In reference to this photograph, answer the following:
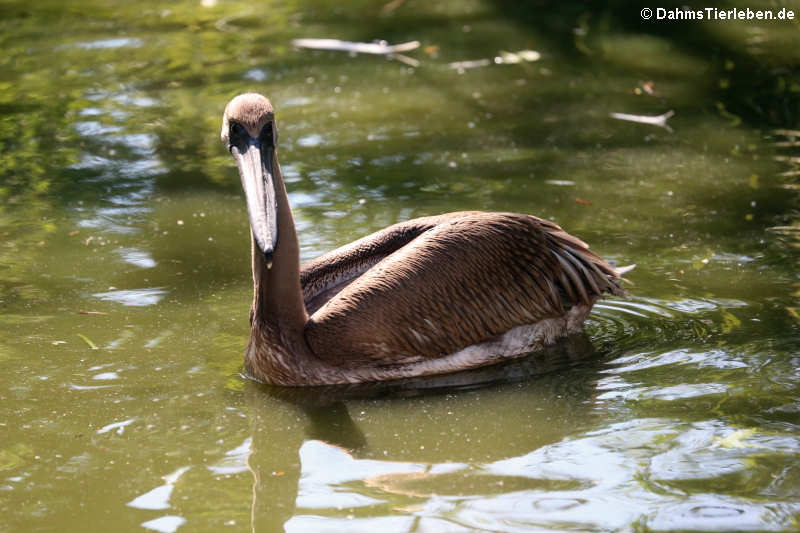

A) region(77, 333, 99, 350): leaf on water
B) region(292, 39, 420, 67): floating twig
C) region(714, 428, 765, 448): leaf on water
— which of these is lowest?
region(714, 428, 765, 448): leaf on water

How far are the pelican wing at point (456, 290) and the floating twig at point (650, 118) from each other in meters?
3.49

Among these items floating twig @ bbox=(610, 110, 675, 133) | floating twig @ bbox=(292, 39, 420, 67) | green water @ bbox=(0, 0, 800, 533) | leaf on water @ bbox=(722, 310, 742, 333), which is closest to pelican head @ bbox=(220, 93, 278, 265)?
green water @ bbox=(0, 0, 800, 533)

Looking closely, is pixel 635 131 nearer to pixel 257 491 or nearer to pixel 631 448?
pixel 631 448

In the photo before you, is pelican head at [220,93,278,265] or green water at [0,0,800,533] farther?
pelican head at [220,93,278,265]

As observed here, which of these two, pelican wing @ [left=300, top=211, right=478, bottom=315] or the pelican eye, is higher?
the pelican eye

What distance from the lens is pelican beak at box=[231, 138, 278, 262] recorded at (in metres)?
4.85

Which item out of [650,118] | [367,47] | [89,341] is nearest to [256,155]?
[89,341]

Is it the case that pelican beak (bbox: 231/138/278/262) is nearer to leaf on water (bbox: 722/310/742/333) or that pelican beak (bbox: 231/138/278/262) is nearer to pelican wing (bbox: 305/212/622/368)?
pelican wing (bbox: 305/212/622/368)

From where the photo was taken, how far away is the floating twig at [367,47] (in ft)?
36.9

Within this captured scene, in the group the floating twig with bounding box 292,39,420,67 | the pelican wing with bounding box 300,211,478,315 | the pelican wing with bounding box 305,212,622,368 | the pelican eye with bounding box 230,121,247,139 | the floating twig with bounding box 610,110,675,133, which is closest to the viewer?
the pelican eye with bounding box 230,121,247,139

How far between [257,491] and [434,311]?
4.69ft

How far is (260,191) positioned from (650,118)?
201 inches

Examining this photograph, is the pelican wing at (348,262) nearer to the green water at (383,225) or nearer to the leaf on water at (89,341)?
the green water at (383,225)

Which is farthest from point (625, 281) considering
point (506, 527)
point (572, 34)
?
point (572, 34)
